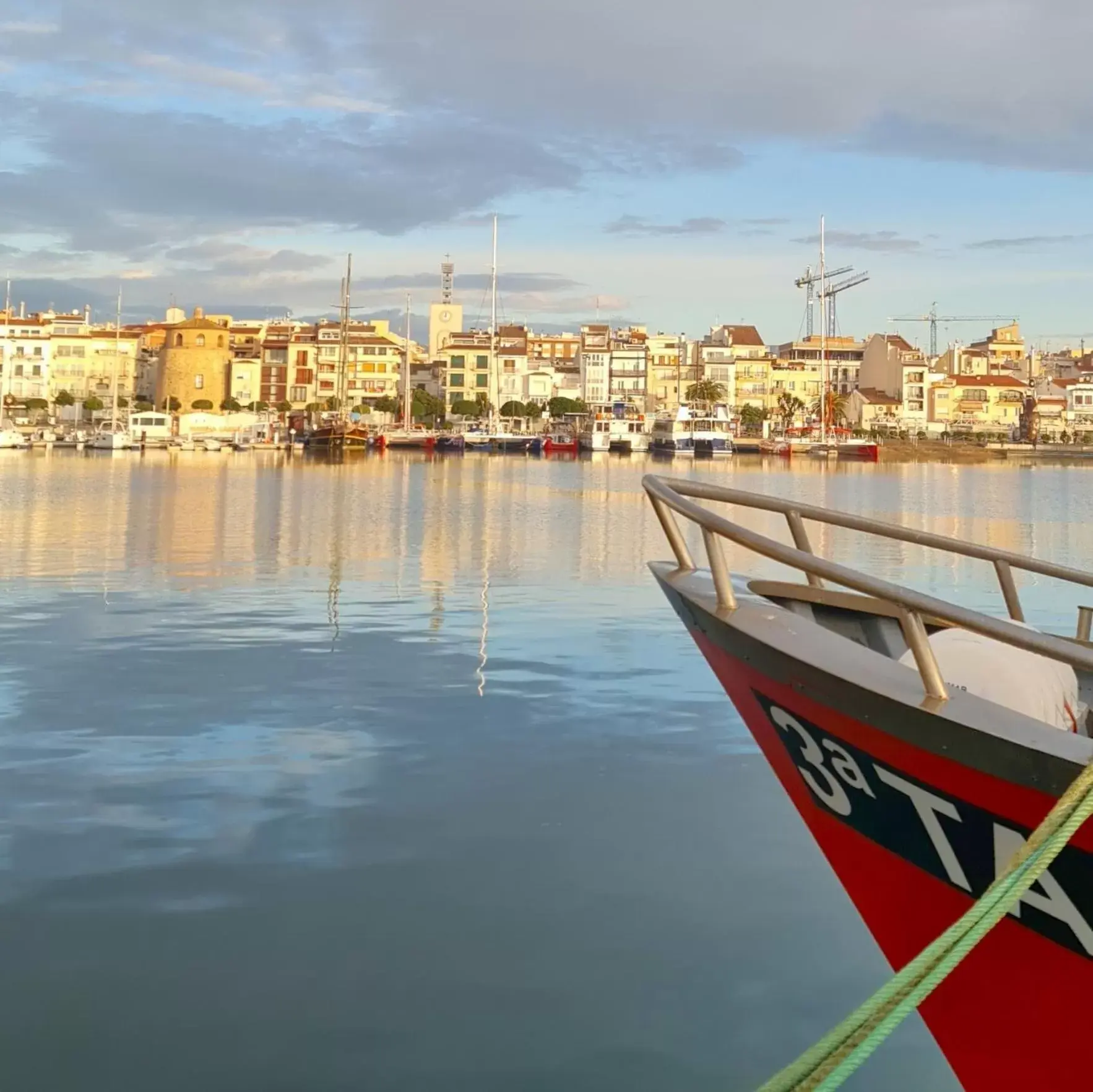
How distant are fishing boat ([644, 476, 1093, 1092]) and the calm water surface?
99 cm

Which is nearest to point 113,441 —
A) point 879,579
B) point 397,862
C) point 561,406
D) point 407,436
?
point 407,436

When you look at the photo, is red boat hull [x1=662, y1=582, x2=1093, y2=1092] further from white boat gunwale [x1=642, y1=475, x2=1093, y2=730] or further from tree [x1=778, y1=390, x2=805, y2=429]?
tree [x1=778, y1=390, x2=805, y2=429]

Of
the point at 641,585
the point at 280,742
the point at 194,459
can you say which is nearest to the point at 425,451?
the point at 194,459

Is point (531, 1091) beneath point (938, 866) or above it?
beneath

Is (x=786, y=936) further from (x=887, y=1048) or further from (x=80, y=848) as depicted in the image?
(x=80, y=848)

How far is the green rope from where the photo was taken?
146 inches

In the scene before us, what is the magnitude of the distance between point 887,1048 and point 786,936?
101 centimetres

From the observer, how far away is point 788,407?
166 m

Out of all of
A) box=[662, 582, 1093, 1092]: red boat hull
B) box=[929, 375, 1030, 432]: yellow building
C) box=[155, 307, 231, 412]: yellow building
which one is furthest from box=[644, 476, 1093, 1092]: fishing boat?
box=[929, 375, 1030, 432]: yellow building

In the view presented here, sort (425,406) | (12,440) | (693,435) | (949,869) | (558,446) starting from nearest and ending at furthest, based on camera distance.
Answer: (949,869) → (12,440) → (693,435) → (558,446) → (425,406)

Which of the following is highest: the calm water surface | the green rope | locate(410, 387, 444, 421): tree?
locate(410, 387, 444, 421): tree

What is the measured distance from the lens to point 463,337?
16188 centimetres

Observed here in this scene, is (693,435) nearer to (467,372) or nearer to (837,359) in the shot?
(467,372)

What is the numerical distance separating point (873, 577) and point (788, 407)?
534 feet
